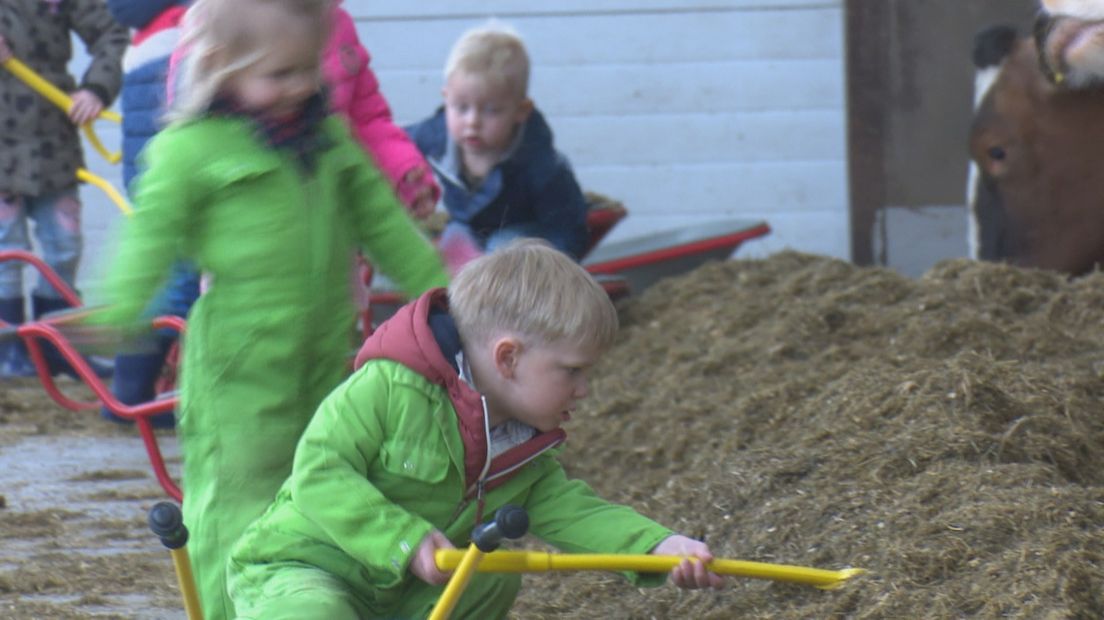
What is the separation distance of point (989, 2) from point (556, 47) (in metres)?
2.09

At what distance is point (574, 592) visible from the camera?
3926mm

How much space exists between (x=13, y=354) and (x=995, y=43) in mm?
3960

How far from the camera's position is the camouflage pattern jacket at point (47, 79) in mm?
6957

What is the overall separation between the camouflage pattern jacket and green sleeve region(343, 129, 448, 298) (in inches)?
148

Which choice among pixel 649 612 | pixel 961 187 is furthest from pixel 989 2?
pixel 649 612

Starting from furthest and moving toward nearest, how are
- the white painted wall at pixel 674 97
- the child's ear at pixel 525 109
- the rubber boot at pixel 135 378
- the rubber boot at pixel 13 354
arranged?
the white painted wall at pixel 674 97 < the rubber boot at pixel 13 354 < the child's ear at pixel 525 109 < the rubber boot at pixel 135 378

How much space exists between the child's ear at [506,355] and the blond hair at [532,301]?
0.06 ft

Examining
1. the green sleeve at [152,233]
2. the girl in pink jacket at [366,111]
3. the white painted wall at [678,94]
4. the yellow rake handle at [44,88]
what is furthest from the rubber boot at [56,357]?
the green sleeve at [152,233]

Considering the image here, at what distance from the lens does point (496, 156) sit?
6.03 meters

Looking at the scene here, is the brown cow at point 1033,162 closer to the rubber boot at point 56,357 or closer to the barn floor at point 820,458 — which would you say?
the barn floor at point 820,458

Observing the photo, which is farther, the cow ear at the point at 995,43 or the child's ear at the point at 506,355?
the cow ear at the point at 995,43

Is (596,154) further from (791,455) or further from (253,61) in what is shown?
(253,61)

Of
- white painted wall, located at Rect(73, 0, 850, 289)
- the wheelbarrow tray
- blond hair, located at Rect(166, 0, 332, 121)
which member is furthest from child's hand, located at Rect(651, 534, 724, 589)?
white painted wall, located at Rect(73, 0, 850, 289)

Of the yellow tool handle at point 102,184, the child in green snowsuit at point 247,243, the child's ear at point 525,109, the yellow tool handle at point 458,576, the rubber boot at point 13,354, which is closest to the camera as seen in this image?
the yellow tool handle at point 458,576
